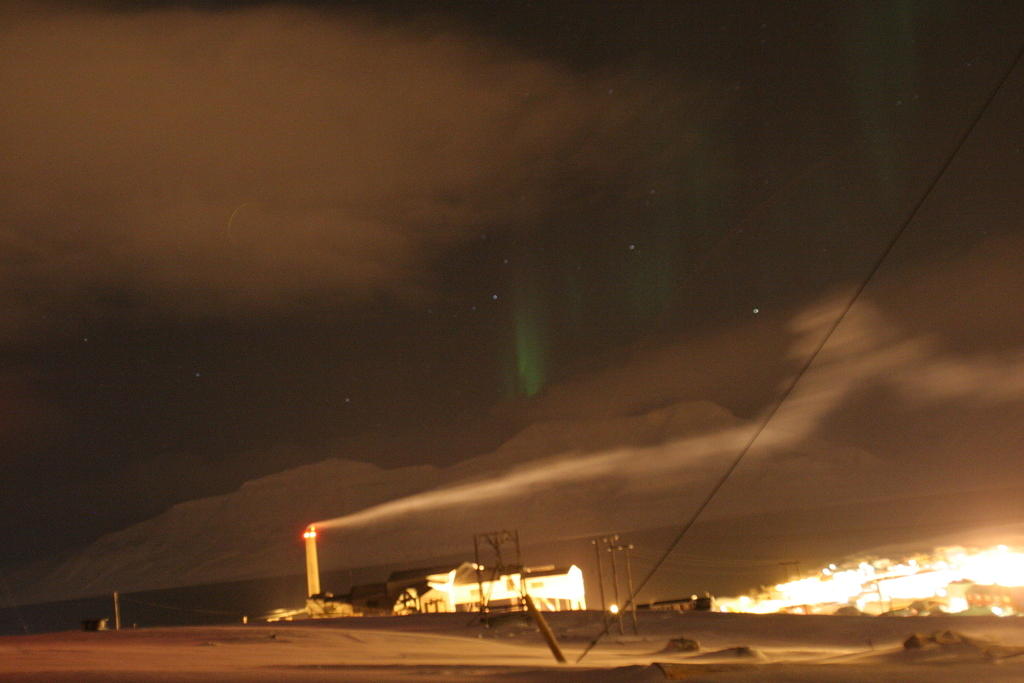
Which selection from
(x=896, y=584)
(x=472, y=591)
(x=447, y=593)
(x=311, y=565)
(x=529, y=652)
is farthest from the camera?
(x=311, y=565)

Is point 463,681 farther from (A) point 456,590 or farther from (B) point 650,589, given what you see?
(B) point 650,589

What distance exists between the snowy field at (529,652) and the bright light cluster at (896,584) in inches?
732

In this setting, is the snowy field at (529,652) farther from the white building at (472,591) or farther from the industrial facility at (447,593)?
the white building at (472,591)

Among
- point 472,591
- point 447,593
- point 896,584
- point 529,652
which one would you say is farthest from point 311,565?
point 529,652

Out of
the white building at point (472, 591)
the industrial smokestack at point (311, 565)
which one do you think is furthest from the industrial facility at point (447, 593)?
the industrial smokestack at point (311, 565)

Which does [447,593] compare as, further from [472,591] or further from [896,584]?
[896,584]

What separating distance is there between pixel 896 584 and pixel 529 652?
113 ft

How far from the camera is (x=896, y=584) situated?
46.4 metres

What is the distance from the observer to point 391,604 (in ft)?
161

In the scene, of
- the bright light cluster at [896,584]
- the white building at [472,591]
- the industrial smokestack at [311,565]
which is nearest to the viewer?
the bright light cluster at [896,584]

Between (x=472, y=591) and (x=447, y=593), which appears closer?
(x=447, y=593)

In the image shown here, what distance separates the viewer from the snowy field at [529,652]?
34.4 ft

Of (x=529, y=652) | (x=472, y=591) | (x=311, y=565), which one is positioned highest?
(x=311, y=565)

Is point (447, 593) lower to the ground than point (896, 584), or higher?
higher
